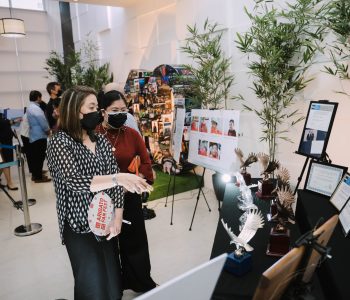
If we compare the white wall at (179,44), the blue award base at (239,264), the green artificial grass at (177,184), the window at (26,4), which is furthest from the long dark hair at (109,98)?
the window at (26,4)

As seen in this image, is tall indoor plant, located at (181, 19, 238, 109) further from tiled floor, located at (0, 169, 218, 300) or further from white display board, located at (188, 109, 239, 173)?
tiled floor, located at (0, 169, 218, 300)

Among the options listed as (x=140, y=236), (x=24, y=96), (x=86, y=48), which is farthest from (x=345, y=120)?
(x=24, y=96)

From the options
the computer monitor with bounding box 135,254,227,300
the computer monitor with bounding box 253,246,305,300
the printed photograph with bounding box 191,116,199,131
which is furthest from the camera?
the printed photograph with bounding box 191,116,199,131

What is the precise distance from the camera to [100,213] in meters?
1.59

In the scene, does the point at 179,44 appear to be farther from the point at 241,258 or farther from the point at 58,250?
the point at 241,258

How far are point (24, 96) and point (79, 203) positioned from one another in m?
9.30

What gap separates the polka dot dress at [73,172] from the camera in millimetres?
1505

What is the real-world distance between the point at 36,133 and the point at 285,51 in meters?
4.21

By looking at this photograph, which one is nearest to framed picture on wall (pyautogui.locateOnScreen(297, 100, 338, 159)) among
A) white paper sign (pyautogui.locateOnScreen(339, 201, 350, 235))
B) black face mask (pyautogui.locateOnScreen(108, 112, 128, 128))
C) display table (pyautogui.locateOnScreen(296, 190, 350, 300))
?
display table (pyautogui.locateOnScreen(296, 190, 350, 300))

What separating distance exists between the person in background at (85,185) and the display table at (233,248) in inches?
22.6

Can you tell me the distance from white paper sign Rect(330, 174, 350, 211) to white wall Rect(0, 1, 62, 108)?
9473 millimetres

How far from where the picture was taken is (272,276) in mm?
804

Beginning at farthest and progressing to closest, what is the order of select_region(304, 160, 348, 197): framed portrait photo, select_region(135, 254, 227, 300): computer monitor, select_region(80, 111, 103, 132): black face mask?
select_region(304, 160, 348, 197): framed portrait photo < select_region(80, 111, 103, 132): black face mask < select_region(135, 254, 227, 300): computer monitor

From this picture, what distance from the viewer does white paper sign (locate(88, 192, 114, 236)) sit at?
1.57 metres
